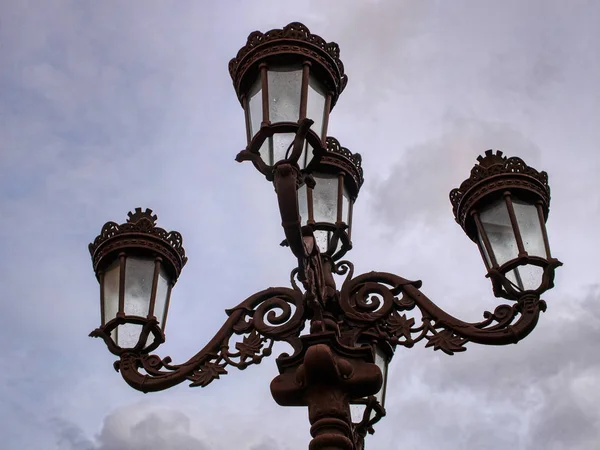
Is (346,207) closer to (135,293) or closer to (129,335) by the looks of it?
(135,293)

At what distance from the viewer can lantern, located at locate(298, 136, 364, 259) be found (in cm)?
588

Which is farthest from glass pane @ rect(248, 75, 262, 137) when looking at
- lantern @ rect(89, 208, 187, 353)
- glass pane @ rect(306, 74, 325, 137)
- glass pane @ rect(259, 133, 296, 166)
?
lantern @ rect(89, 208, 187, 353)

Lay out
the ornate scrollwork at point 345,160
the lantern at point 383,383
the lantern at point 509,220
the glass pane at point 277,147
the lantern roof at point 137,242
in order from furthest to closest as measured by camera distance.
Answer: the ornate scrollwork at point 345,160
the lantern at point 383,383
the lantern roof at point 137,242
the lantern at point 509,220
the glass pane at point 277,147

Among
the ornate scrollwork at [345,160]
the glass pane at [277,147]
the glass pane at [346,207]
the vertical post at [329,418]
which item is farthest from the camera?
the ornate scrollwork at [345,160]

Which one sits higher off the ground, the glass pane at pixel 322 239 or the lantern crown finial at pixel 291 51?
the lantern crown finial at pixel 291 51

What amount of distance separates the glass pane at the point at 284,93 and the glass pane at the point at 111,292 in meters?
1.50

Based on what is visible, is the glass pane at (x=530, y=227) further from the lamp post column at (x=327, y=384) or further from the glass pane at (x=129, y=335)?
the glass pane at (x=129, y=335)

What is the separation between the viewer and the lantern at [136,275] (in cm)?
520

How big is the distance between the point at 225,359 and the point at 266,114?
139 cm

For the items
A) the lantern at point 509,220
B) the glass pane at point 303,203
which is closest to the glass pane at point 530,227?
the lantern at point 509,220

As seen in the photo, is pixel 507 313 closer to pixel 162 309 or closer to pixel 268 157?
pixel 268 157

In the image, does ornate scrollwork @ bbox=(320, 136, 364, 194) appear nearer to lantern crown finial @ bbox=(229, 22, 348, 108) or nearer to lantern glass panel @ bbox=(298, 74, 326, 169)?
lantern crown finial @ bbox=(229, 22, 348, 108)

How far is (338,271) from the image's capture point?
553 centimetres

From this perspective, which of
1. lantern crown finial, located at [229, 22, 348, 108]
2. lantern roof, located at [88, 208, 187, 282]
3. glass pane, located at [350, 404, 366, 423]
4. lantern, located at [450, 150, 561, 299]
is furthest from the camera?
glass pane, located at [350, 404, 366, 423]
